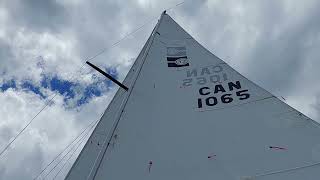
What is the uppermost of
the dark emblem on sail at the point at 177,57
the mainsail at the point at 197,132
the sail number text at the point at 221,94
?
the dark emblem on sail at the point at 177,57

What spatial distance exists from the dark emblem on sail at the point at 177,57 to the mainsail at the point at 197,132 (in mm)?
404

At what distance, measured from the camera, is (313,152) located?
9.62 meters

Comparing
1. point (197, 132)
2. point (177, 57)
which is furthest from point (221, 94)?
point (177, 57)

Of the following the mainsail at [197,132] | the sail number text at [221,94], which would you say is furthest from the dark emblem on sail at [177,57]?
the sail number text at [221,94]

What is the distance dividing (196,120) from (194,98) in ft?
3.46

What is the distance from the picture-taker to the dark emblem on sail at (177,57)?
547 inches

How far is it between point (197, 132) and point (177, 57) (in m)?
3.81

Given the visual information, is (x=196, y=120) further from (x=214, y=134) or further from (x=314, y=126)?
(x=314, y=126)

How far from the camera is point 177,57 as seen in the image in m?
14.1

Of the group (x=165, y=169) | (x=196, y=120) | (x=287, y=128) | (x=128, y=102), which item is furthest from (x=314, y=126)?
(x=128, y=102)

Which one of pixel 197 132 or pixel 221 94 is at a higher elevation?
pixel 221 94

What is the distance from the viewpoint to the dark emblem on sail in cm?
1390

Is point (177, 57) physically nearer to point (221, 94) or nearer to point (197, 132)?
point (221, 94)

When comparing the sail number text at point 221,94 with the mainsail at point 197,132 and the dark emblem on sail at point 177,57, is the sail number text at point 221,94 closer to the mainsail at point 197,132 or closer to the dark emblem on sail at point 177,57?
the mainsail at point 197,132
